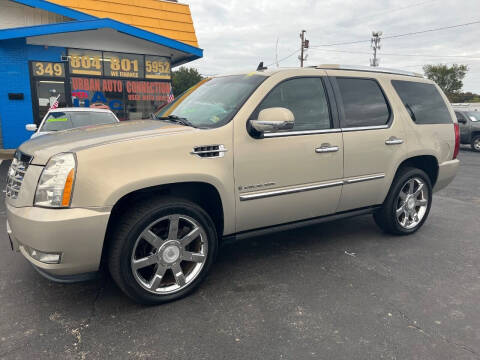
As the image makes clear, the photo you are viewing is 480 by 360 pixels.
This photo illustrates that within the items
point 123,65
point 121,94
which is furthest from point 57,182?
point 123,65

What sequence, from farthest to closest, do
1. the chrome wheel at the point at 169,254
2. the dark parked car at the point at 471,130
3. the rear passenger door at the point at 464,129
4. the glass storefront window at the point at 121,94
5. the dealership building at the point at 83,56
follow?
the rear passenger door at the point at 464,129
the dark parked car at the point at 471,130
the glass storefront window at the point at 121,94
the dealership building at the point at 83,56
the chrome wheel at the point at 169,254

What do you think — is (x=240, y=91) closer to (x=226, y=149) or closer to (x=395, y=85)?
(x=226, y=149)

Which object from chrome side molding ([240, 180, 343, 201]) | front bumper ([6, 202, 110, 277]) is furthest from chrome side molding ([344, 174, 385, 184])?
front bumper ([6, 202, 110, 277])

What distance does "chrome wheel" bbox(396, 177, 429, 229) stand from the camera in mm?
4270

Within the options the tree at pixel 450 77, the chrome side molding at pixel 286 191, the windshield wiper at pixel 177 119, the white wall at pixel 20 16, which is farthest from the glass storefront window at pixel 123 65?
the tree at pixel 450 77

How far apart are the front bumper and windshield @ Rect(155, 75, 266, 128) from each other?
115 cm

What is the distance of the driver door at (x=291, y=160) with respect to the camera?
303 cm

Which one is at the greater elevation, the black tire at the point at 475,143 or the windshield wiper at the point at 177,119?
the windshield wiper at the point at 177,119

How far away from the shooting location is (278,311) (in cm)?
271

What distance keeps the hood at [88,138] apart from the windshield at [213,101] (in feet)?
0.86

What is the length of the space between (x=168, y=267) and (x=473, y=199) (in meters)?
5.94

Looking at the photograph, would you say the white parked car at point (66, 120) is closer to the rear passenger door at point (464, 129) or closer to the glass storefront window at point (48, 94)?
the glass storefront window at point (48, 94)

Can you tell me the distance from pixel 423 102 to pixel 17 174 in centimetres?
428

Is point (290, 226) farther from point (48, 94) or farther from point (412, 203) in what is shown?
point (48, 94)
